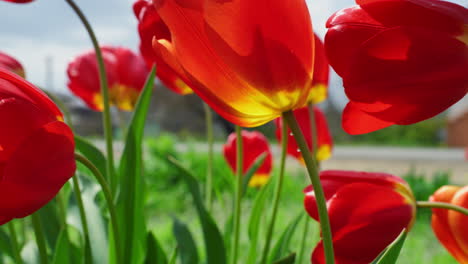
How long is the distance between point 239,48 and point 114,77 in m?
0.62

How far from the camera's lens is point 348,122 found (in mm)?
329

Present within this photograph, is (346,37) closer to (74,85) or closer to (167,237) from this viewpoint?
(74,85)

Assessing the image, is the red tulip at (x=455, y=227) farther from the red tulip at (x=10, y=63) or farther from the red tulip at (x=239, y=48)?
the red tulip at (x=10, y=63)

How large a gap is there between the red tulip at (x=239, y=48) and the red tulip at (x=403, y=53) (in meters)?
0.02

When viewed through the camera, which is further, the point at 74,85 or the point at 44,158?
the point at 74,85

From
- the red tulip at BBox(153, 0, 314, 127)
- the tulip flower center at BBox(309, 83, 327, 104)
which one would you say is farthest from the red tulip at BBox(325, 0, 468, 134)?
the tulip flower center at BBox(309, 83, 327, 104)

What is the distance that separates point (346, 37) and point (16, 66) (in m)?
0.47

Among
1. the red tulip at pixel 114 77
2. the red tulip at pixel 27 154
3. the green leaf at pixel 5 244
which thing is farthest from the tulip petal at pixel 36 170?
the red tulip at pixel 114 77

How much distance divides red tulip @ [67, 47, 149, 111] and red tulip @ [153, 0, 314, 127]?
1.87ft

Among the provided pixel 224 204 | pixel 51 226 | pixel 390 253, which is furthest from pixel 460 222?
pixel 224 204

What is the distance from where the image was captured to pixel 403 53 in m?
0.29

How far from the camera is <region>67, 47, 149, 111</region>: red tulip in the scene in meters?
0.86

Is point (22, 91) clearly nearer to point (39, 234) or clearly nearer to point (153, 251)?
point (39, 234)

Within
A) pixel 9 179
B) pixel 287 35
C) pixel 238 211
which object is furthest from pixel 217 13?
pixel 238 211
